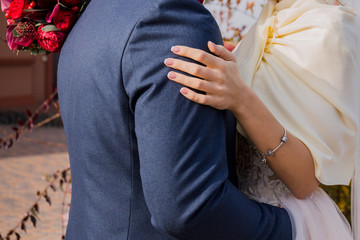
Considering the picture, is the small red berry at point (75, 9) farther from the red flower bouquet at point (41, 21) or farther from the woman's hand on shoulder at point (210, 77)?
the woman's hand on shoulder at point (210, 77)

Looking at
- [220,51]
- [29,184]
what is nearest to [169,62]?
[220,51]

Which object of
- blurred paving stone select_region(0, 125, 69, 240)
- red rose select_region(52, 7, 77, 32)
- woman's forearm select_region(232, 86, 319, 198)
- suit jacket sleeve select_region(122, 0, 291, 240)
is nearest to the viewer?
suit jacket sleeve select_region(122, 0, 291, 240)

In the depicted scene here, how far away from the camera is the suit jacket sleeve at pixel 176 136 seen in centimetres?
115

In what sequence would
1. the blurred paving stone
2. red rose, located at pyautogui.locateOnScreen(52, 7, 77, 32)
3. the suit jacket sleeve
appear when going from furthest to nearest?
the blurred paving stone < red rose, located at pyautogui.locateOnScreen(52, 7, 77, 32) < the suit jacket sleeve

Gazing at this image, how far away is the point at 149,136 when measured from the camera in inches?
45.6

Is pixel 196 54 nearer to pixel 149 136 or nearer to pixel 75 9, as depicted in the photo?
pixel 149 136

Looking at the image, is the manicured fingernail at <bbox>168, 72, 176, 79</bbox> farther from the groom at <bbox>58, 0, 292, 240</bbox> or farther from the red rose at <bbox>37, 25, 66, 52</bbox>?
the red rose at <bbox>37, 25, 66, 52</bbox>

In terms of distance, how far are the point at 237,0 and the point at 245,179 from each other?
2289 mm

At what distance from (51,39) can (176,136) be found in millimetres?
616

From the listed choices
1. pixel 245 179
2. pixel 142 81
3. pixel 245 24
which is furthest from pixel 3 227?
pixel 142 81

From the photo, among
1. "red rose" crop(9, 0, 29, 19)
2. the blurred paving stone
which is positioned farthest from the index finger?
the blurred paving stone

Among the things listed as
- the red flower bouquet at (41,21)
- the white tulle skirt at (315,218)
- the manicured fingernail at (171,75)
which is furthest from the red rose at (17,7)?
the white tulle skirt at (315,218)

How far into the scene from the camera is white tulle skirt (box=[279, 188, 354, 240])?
151 cm

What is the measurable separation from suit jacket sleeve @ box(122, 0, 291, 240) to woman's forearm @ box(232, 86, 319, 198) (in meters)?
0.12
